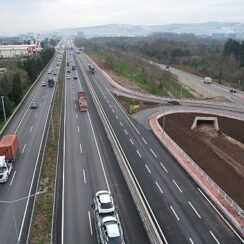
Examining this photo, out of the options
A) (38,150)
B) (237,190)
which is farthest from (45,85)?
(237,190)

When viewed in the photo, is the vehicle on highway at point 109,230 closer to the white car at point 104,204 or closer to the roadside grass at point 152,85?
the white car at point 104,204

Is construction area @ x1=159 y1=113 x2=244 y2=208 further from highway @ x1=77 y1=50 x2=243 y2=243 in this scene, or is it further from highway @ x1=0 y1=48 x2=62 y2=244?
highway @ x1=0 y1=48 x2=62 y2=244

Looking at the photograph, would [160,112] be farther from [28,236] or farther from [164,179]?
[28,236]

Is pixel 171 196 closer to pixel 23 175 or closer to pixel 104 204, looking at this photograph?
pixel 104 204

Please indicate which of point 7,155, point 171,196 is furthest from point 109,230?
point 7,155

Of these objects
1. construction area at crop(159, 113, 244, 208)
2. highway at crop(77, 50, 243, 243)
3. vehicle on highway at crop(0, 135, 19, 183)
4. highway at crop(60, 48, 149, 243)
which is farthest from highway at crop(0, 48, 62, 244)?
construction area at crop(159, 113, 244, 208)

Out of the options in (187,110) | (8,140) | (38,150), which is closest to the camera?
(8,140)
